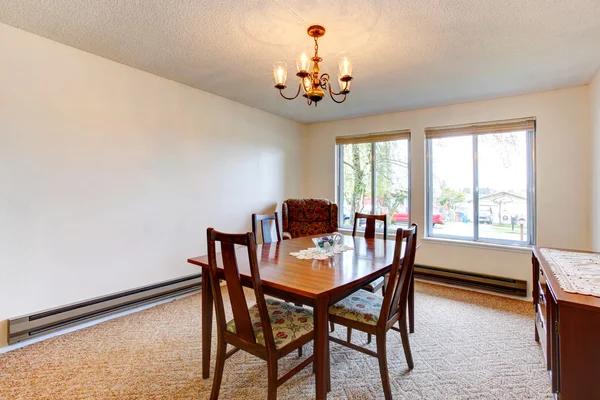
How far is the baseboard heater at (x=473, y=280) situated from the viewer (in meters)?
3.29

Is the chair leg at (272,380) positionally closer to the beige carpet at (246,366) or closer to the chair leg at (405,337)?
the beige carpet at (246,366)

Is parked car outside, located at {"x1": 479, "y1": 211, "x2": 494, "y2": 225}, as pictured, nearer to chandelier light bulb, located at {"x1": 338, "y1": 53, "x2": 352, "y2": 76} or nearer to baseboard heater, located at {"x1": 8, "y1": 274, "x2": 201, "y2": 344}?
chandelier light bulb, located at {"x1": 338, "y1": 53, "x2": 352, "y2": 76}

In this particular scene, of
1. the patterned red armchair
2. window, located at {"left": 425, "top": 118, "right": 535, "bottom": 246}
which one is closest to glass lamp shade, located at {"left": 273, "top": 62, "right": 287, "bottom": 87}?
the patterned red armchair

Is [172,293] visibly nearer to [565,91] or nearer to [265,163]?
[265,163]

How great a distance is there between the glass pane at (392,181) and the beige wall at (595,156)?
1901mm

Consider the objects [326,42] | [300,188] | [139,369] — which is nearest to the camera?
[139,369]

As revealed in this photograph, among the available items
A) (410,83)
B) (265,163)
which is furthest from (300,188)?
(410,83)

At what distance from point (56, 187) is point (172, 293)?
1.47 m

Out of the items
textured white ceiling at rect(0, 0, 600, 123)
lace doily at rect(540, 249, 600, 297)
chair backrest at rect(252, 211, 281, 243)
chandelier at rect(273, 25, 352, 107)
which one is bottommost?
Result: lace doily at rect(540, 249, 600, 297)

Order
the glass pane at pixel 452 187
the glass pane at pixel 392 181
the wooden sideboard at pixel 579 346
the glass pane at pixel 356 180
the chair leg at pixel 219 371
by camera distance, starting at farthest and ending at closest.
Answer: the glass pane at pixel 356 180 → the glass pane at pixel 392 181 → the glass pane at pixel 452 187 → the chair leg at pixel 219 371 → the wooden sideboard at pixel 579 346

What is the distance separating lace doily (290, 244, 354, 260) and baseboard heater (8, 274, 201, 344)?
5.56 feet

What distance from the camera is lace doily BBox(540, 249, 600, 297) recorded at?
1.40 metres

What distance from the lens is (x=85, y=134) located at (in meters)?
2.47

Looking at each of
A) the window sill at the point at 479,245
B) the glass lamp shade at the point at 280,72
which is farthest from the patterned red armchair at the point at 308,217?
the glass lamp shade at the point at 280,72
